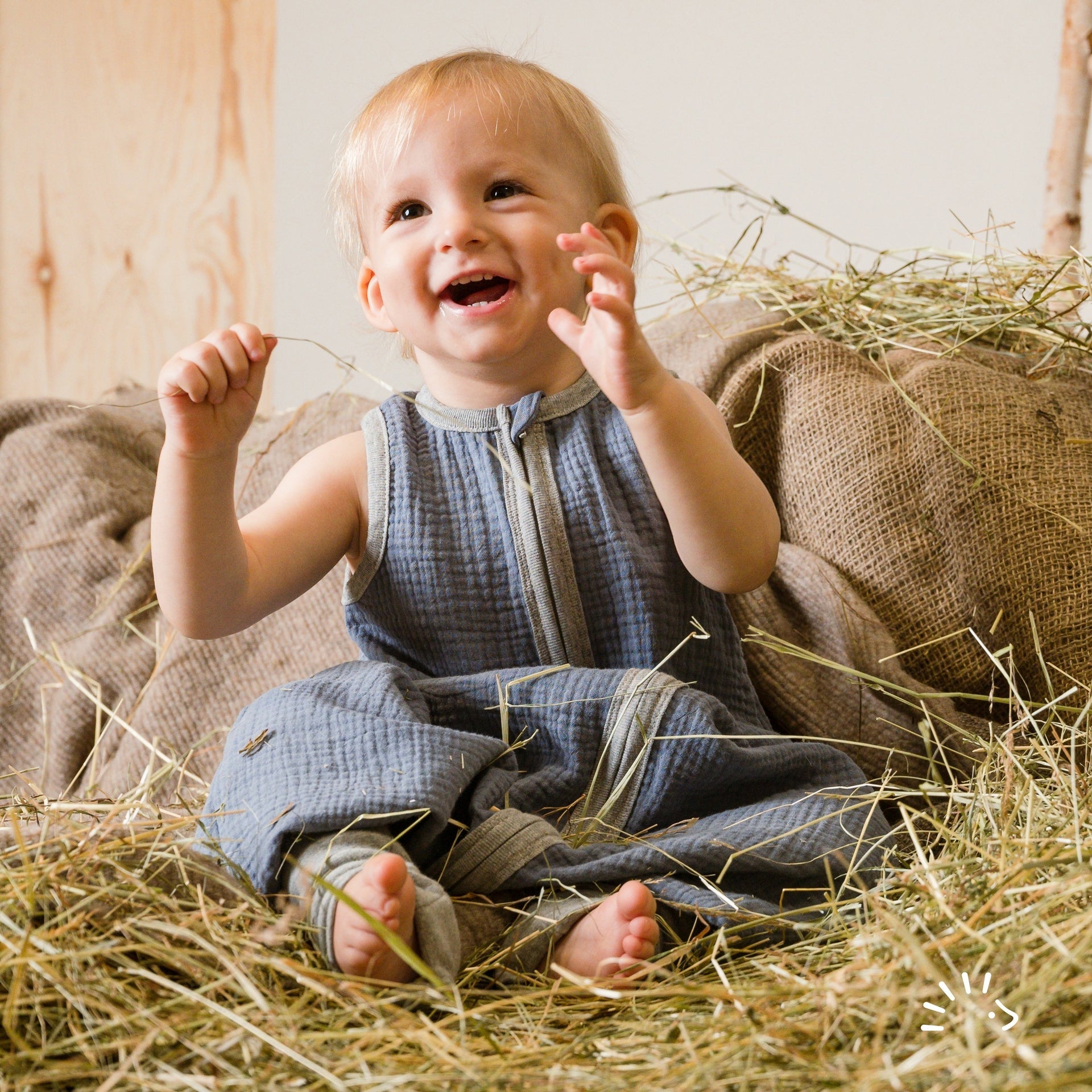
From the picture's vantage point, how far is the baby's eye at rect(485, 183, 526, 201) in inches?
41.0

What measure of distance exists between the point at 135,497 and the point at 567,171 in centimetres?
74

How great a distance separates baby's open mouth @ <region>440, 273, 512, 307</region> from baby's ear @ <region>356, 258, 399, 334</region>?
4.6 inches

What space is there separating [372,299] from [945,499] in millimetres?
607

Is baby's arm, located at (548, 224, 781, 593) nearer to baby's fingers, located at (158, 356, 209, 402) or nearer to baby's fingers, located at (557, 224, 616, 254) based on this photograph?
baby's fingers, located at (557, 224, 616, 254)

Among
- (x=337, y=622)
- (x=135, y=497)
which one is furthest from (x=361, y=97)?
(x=337, y=622)

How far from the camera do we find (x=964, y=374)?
4.13ft

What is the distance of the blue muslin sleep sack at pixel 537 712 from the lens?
0.84 metres

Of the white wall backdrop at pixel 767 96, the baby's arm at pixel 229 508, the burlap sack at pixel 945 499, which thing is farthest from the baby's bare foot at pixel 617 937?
the white wall backdrop at pixel 767 96

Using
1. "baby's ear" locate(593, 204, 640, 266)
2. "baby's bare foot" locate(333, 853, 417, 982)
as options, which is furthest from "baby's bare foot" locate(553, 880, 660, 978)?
"baby's ear" locate(593, 204, 640, 266)

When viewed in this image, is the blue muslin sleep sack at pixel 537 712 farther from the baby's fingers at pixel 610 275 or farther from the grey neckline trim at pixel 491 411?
the baby's fingers at pixel 610 275

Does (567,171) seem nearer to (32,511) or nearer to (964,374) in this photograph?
(964,374)

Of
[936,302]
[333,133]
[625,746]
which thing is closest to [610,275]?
[625,746]

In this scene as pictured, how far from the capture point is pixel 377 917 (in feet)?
2.28

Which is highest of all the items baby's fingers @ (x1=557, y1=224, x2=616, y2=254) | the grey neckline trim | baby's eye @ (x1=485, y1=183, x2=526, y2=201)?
baby's eye @ (x1=485, y1=183, x2=526, y2=201)
